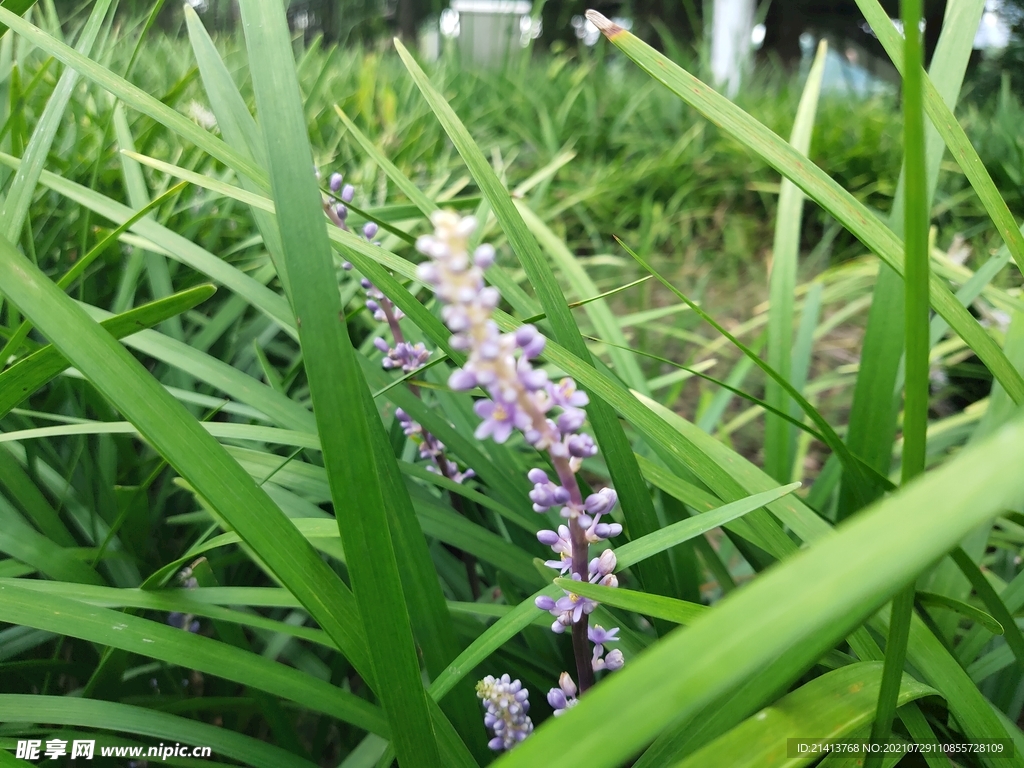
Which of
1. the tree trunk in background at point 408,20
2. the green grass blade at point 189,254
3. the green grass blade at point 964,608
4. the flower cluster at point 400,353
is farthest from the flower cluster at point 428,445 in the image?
the tree trunk in background at point 408,20

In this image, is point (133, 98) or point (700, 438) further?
point (700, 438)

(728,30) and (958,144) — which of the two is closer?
(958,144)

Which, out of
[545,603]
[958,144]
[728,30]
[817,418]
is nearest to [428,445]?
[545,603]

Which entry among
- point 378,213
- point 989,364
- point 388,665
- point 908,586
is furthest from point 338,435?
point 378,213

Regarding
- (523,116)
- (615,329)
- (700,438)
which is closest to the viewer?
(700,438)

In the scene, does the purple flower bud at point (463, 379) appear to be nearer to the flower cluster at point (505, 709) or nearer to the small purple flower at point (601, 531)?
the small purple flower at point (601, 531)

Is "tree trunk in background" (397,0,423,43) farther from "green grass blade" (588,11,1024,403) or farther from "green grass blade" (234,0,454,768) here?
"green grass blade" (234,0,454,768)

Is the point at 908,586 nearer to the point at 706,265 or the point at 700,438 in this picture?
the point at 700,438

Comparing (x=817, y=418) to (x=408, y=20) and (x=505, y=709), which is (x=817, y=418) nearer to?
(x=505, y=709)
